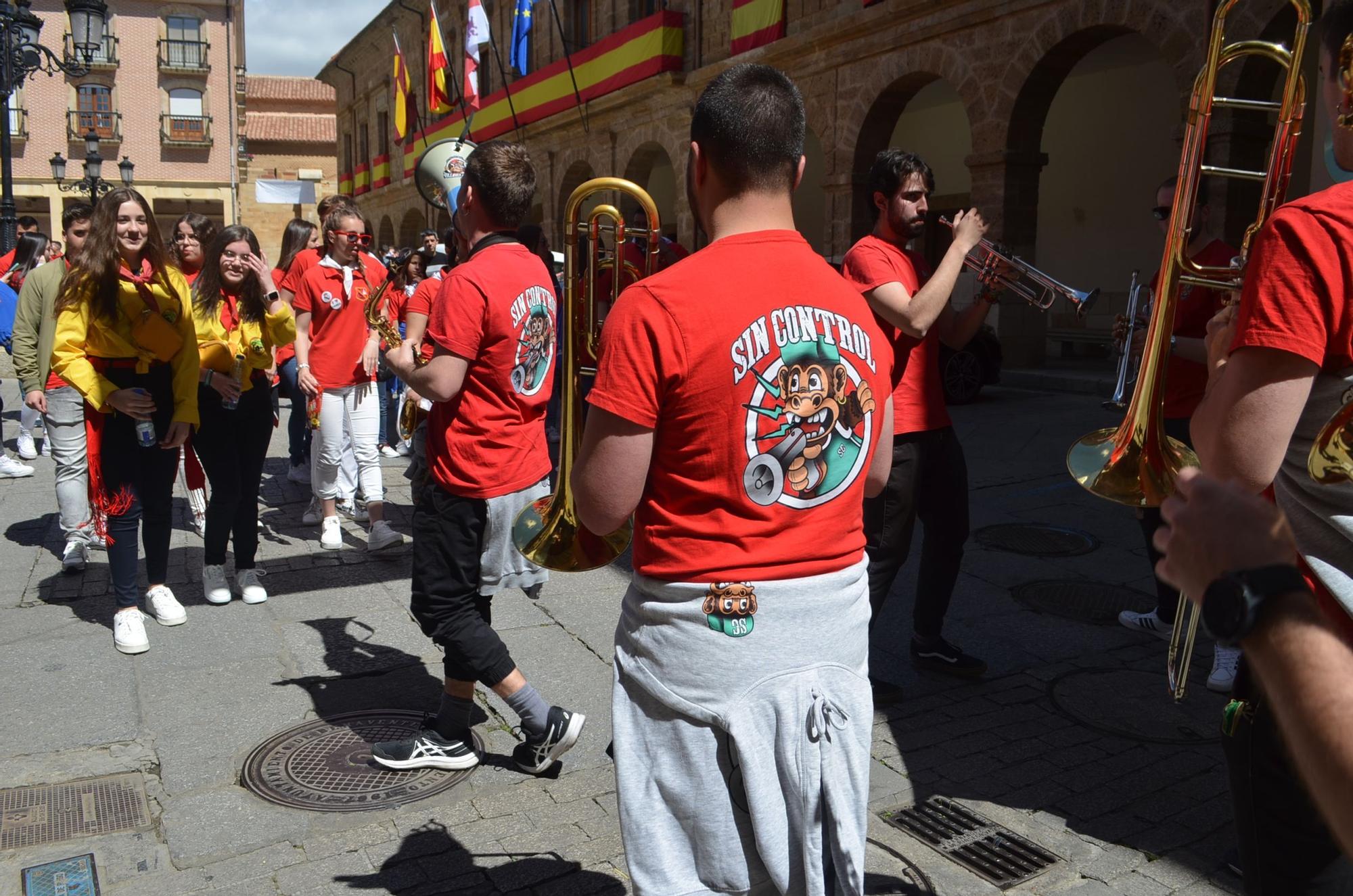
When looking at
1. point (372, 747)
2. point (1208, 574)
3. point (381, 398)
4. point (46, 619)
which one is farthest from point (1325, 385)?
point (381, 398)

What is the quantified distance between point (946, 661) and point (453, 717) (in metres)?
1.97

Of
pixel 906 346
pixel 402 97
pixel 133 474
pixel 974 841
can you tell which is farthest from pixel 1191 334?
pixel 402 97

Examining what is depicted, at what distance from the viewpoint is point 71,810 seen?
10.8 feet

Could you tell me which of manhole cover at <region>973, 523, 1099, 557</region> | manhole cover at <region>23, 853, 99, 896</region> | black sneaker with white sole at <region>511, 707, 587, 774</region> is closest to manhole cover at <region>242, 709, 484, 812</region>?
black sneaker with white sole at <region>511, 707, 587, 774</region>

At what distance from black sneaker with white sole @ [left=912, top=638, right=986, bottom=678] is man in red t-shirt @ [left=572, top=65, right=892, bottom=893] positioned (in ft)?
8.34

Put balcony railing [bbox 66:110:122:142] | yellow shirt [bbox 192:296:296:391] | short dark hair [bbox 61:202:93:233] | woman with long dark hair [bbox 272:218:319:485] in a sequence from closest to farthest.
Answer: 1. yellow shirt [bbox 192:296:296:391]
2. short dark hair [bbox 61:202:93:233]
3. woman with long dark hair [bbox 272:218:319:485]
4. balcony railing [bbox 66:110:122:142]

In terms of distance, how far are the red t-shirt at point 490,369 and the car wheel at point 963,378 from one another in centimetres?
973

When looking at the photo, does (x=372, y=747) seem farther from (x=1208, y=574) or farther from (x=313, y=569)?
(x=1208, y=574)

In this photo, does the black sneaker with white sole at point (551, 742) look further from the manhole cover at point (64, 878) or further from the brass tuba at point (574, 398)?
the manhole cover at point (64, 878)

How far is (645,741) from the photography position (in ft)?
6.08

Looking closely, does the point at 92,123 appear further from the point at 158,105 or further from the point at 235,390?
the point at 235,390

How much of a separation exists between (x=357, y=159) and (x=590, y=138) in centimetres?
2428

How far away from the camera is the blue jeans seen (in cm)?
753

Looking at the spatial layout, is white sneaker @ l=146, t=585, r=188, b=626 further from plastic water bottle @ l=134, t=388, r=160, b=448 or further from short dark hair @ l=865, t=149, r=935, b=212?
short dark hair @ l=865, t=149, r=935, b=212
